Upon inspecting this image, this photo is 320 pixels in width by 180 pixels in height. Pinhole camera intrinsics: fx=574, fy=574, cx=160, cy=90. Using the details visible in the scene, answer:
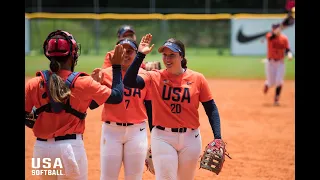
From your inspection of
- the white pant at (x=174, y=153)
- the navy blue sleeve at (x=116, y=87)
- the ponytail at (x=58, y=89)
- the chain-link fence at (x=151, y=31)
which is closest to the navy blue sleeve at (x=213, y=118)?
the white pant at (x=174, y=153)

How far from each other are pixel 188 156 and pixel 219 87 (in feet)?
52.4

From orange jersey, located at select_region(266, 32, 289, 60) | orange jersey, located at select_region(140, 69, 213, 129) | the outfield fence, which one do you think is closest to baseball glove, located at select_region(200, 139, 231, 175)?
orange jersey, located at select_region(140, 69, 213, 129)

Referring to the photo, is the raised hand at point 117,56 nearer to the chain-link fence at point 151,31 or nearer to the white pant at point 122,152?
the white pant at point 122,152

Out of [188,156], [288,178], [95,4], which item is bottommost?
[288,178]

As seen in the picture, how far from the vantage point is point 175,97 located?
6.21 m

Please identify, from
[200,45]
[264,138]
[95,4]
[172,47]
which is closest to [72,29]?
[95,4]

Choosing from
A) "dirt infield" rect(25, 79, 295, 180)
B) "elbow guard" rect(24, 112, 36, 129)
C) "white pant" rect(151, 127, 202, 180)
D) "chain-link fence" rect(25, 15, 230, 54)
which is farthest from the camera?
"chain-link fence" rect(25, 15, 230, 54)

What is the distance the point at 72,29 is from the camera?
30.0 m

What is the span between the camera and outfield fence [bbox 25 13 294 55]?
2953cm

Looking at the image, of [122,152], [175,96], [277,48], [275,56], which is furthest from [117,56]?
[277,48]

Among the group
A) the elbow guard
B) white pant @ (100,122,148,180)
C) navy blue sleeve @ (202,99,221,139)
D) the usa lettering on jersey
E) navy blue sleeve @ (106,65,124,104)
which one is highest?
navy blue sleeve @ (106,65,124,104)

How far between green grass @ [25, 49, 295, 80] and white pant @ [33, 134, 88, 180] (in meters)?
19.3

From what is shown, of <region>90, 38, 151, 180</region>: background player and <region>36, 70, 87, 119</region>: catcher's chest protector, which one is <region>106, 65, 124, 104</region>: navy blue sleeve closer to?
<region>36, 70, 87, 119</region>: catcher's chest protector
